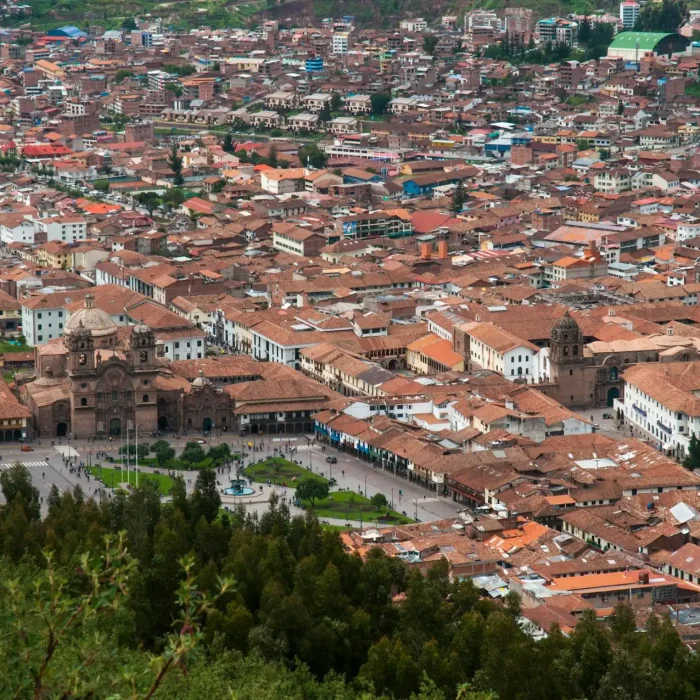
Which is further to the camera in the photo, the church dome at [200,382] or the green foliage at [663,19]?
the green foliage at [663,19]

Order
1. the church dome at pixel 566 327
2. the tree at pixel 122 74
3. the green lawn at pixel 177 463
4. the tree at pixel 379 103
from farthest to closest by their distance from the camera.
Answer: the tree at pixel 122 74, the tree at pixel 379 103, the church dome at pixel 566 327, the green lawn at pixel 177 463

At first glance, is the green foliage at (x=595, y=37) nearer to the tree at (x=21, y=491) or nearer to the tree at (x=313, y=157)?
the tree at (x=313, y=157)

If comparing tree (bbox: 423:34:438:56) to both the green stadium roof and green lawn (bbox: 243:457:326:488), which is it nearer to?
the green stadium roof

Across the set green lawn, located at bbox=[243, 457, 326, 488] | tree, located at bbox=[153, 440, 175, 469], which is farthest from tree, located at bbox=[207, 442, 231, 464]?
tree, located at bbox=[153, 440, 175, 469]

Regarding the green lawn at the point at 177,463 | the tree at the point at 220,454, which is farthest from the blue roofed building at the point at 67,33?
the tree at the point at 220,454

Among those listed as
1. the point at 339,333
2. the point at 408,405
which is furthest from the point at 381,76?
the point at 408,405

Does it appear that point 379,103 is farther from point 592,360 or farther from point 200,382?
point 200,382
